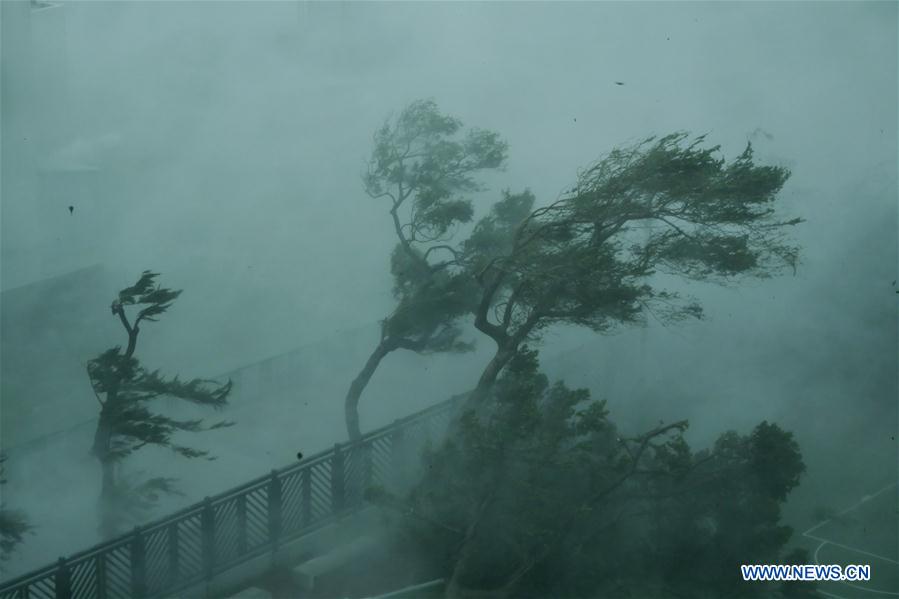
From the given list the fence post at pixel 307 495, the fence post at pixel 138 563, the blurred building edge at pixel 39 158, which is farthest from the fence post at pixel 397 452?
the blurred building edge at pixel 39 158

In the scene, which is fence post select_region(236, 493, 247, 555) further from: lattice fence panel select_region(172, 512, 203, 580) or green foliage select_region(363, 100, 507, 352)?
green foliage select_region(363, 100, 507, 352)

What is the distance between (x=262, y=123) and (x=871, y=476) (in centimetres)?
1192

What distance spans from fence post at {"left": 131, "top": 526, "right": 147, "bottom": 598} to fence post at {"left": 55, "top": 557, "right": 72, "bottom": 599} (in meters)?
0.42

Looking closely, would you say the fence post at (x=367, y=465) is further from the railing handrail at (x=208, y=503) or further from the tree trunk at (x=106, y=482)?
the tree trunk at (x=106, y=482)

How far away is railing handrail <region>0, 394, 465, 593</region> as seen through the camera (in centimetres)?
573

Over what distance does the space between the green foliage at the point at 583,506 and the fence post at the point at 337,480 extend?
1363 millimetres

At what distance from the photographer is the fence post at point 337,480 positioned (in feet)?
23.7

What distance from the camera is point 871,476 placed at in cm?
827

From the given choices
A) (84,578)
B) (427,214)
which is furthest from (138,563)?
(427,214)

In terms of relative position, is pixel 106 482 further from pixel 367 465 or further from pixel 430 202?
pixel 430 202

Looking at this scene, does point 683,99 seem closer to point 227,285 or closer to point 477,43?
point 477,43

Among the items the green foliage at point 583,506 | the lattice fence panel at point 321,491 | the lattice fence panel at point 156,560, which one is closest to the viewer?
the green foliage at point 583,506

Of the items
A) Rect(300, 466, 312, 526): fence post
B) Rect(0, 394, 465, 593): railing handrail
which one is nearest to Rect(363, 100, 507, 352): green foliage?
Rect(0, 394, 465, 593): railing handrail

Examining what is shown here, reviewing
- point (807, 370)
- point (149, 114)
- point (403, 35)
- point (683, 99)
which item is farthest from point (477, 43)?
point (807, 370)
